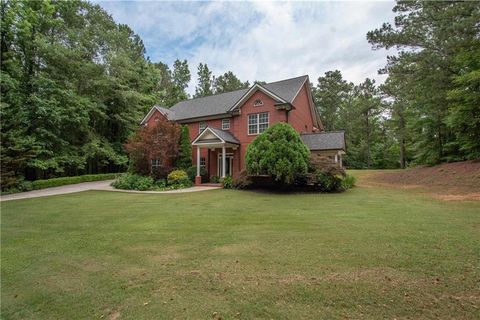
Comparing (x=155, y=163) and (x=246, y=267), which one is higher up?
(x=155, y=163)

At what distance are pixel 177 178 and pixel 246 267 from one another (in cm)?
1538

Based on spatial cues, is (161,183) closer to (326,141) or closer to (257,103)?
(257,103)

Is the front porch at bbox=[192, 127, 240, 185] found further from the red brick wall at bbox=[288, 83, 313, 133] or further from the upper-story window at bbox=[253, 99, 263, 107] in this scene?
the red brick wall at bbox=[288, 83, 313, 133]

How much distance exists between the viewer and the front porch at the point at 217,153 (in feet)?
64.1

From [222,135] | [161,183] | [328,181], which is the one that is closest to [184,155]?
[161,183]

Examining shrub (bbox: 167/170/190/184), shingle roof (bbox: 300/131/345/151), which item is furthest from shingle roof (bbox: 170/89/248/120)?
shingle roof (bbox: 300/131/345/151)

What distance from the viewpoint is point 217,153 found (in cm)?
2202

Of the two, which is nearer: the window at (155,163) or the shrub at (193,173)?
the shrub at (193,173)

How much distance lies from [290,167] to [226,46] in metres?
10.2

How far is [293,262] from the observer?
4.41 meters

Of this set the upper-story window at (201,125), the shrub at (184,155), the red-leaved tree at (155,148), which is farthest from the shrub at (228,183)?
the upper-story window at (201,125)

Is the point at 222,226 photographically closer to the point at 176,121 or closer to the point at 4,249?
the point at 4,249

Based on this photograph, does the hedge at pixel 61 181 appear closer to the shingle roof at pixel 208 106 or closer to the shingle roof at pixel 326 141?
the shingle roof at pixel 208 106

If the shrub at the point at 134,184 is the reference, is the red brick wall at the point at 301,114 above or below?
above
